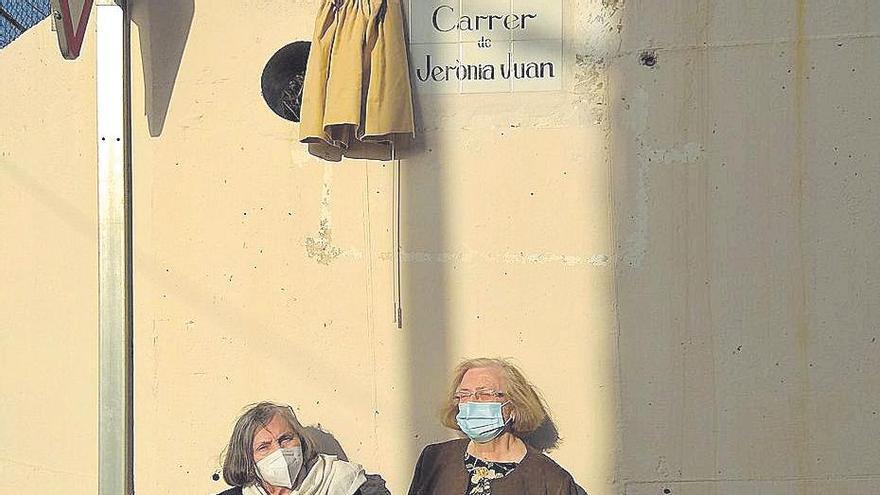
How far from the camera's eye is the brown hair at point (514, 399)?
13.2 ft

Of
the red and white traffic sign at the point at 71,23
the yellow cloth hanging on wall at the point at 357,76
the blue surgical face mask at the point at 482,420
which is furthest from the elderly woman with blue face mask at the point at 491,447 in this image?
the red and white traffic sign at the point at 71,23

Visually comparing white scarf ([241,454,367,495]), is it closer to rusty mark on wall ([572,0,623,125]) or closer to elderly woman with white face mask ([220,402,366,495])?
elderly woman with white face mask ([220,402,366,495])

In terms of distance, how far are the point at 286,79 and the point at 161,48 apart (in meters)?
0.47

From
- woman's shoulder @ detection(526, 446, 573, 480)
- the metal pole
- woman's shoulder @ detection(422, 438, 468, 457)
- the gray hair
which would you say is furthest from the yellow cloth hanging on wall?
woman's shoulder @ detection(526, 446, 573, 480)

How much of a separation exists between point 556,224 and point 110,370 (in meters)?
1.71

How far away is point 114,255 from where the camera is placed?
4.42m

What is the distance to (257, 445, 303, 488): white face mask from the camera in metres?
3.90

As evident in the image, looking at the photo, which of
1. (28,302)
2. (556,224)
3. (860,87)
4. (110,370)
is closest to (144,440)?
(110,370)

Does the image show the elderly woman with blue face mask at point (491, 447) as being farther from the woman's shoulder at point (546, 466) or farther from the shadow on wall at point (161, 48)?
the shadow on wall at point (161, 48)

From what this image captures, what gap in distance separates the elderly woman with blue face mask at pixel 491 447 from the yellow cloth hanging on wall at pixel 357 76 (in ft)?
2.98

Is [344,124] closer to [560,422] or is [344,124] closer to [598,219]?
[598,219]

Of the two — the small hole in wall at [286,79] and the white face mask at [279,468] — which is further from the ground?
the small hole in wall at [286,79]

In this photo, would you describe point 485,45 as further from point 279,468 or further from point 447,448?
point 279,468

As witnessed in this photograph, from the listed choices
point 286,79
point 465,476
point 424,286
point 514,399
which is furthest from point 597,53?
point 465,476
